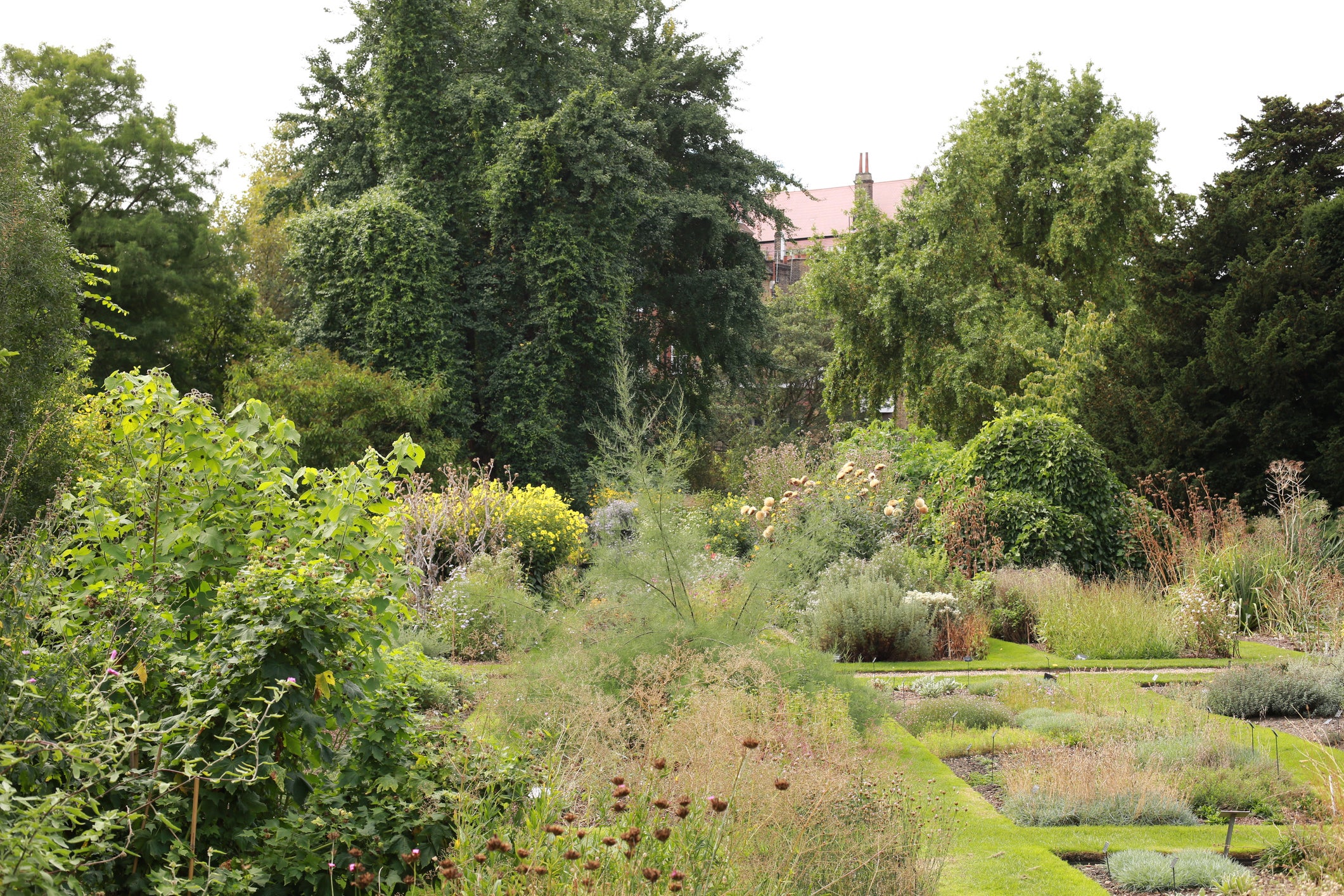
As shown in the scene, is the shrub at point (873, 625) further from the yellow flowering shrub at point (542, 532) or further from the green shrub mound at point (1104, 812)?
the yellow flowering shrub at point (542, 532)

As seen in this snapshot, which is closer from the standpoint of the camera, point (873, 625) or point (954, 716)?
point (954, 716)

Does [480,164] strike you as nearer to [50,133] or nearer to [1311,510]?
[50,133]

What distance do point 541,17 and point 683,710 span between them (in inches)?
756

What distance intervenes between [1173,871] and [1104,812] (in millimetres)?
794

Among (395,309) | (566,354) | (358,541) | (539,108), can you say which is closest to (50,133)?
(395,309)

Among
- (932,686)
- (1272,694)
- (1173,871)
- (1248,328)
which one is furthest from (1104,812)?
(1248,328)

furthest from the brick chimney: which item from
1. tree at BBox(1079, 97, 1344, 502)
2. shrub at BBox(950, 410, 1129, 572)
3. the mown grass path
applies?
the mown grass path

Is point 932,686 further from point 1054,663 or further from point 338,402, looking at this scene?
point 338,402

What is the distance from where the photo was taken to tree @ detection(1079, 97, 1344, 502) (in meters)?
11.8

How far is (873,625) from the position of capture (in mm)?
8000

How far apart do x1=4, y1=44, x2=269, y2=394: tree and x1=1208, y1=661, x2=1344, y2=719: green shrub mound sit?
18.6 m

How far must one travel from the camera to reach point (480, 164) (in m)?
19.5

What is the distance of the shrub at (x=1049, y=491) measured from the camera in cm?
1113

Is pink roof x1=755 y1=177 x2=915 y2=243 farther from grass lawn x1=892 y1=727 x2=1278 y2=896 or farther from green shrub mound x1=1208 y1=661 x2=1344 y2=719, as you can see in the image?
grass lawn x1=892 y1=727 x2=1278 y2=896
